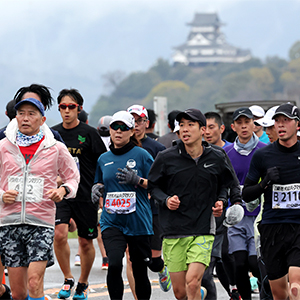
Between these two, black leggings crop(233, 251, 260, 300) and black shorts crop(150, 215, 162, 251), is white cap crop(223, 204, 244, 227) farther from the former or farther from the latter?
black shorts crop(150, 215, 162, 251)

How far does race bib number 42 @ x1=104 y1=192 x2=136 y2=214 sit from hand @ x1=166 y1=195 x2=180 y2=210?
0.73 metres

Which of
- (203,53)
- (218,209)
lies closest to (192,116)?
(218,209)

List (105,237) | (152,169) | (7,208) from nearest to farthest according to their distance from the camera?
(7,208)
(152,169)
(105,237)

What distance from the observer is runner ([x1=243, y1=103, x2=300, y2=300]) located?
5.55 meters

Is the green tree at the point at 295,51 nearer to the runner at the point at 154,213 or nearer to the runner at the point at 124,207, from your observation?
the runner at the point at 154,213

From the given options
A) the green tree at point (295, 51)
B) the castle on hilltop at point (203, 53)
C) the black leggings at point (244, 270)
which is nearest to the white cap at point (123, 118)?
the black leggings at point (244, 270)

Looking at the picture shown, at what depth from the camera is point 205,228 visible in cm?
579

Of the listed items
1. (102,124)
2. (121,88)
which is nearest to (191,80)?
(121,88)

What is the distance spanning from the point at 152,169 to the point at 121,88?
6411 inches

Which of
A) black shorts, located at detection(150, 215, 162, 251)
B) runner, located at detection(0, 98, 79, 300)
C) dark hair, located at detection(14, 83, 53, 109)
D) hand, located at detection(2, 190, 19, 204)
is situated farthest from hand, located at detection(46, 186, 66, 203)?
black shorts, located at detection(150, 215, 162, 251)

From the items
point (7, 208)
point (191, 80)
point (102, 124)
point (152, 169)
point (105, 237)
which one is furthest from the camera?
point (191, 80)

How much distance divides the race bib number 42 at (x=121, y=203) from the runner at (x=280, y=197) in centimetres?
117

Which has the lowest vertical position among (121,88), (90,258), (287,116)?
(90,258)

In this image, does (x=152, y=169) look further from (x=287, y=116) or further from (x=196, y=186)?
(x=287, y=116)
